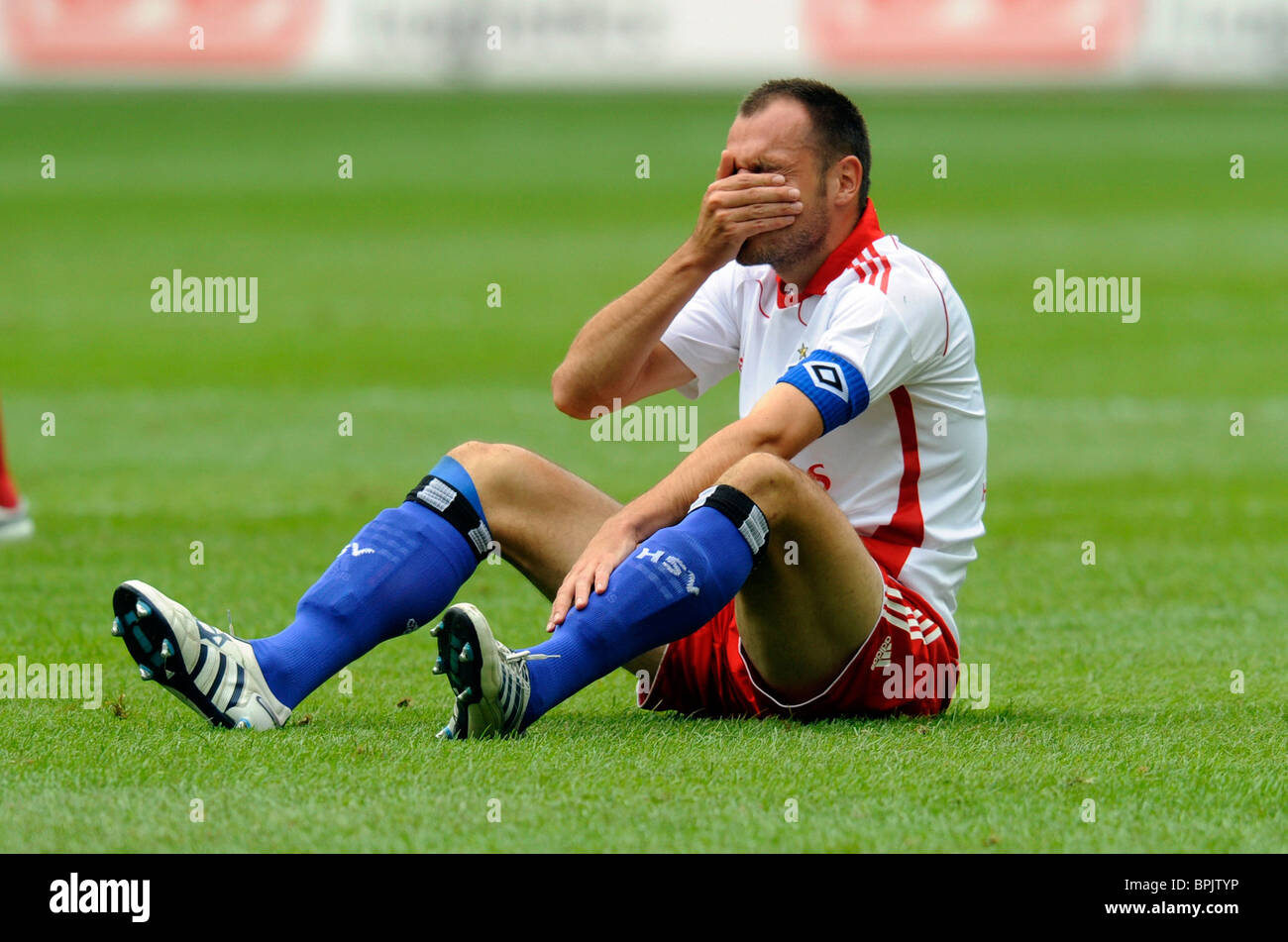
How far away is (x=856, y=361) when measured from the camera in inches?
185

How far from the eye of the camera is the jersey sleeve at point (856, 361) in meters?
4.67

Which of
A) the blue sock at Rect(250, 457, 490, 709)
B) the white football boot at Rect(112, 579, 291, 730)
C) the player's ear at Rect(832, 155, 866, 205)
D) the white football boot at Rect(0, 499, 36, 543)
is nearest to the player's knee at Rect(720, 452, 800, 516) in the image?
the blue sock at Rect(250, 457, 490, 709)

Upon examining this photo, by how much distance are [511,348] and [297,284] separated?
447cm

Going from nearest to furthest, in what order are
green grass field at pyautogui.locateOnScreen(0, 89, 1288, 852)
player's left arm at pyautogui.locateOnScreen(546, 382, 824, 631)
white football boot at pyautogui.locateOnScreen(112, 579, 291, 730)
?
green grass field at pyautogui.locateOnScreen(0, 89, 1288, 852), white football boot at pyautogui.locateOnScreen(112, 579, 291, 730), player's left arm at pyautogui.locateOnScreen(546, 382, 824, 631)

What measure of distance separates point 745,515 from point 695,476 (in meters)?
0.28

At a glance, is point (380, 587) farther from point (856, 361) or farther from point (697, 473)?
point (856, 361)

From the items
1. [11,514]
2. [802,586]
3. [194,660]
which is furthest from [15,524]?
[802,586]

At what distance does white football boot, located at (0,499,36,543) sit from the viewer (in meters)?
8.59

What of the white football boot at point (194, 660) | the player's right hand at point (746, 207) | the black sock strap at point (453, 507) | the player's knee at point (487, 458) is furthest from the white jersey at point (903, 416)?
the white football boot at point (194, 660)

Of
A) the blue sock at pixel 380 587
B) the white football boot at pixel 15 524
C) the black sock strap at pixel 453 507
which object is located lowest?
the white football boot at pixel 15 524

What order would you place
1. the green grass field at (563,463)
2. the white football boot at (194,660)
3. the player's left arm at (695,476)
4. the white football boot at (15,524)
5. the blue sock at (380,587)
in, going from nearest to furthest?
the green grass field at (563,463), the white football boot at (194,660), the player's left arm at (695,476), the blue sock at (380,587), the white football boot at (15,524)

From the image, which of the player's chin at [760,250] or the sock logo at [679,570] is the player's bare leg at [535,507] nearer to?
the sock logo at [679,570]

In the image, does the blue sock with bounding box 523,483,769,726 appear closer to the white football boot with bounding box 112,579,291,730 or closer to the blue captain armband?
the blue captain armband

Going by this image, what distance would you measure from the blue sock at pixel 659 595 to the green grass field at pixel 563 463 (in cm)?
20
